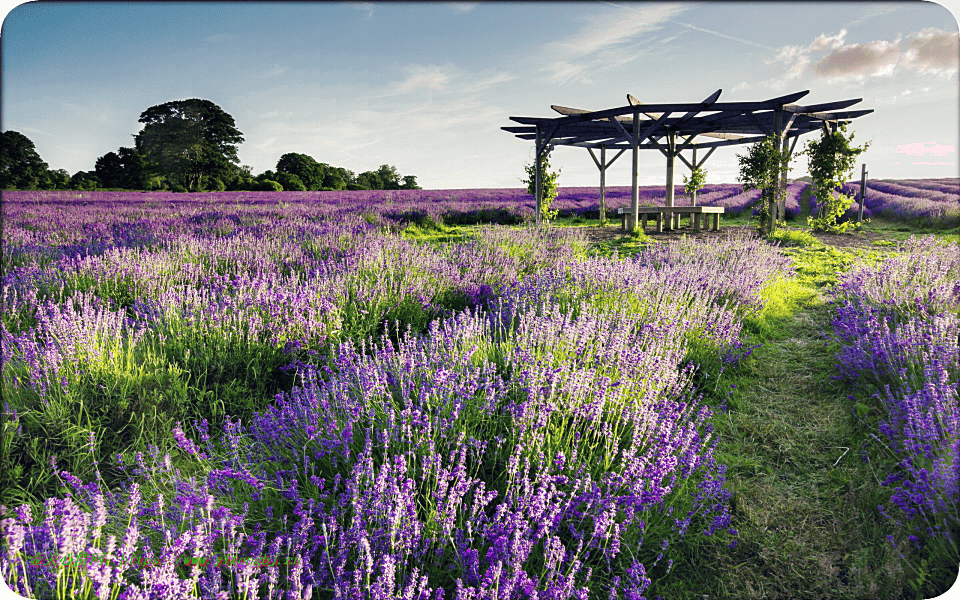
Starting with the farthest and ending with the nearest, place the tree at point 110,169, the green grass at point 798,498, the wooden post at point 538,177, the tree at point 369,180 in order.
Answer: the tree at point 369,180 < the tree at point 110,169 < the wooden post at point 538,177 < the green grass at point 798,498

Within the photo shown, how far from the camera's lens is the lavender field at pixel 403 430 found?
154 cm

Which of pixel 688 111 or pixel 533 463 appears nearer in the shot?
pixel 533 463

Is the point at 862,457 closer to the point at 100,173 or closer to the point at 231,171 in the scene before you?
the point at 231,171

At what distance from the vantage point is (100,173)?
29.1m

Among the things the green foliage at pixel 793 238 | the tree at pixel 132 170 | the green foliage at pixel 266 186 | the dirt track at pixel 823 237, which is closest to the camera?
the dirt track at pixel 823 237

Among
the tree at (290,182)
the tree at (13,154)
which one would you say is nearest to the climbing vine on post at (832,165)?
the tree at (13,154)

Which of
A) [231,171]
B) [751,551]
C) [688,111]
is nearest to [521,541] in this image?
[751,551]

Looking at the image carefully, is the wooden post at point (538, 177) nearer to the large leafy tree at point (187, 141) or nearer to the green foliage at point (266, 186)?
the green foliage at point (266, 186)

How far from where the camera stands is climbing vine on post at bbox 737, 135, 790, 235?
35.6 feet

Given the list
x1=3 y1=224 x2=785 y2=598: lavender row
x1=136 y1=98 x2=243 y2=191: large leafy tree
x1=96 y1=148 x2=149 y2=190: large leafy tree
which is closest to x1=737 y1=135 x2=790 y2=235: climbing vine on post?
x1=3 y1=224 x2=785 y2=598: lavender row

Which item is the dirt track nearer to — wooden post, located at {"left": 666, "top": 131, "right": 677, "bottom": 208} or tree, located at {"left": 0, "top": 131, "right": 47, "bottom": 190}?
wooden post, located at {"left": 666, "top": 131, "right": 677, "bottom": 208}

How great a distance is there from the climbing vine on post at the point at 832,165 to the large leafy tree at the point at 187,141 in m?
28.6

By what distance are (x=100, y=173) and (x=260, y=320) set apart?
33823 mm

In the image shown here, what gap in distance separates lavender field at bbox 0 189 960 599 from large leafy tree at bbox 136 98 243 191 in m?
25.9
